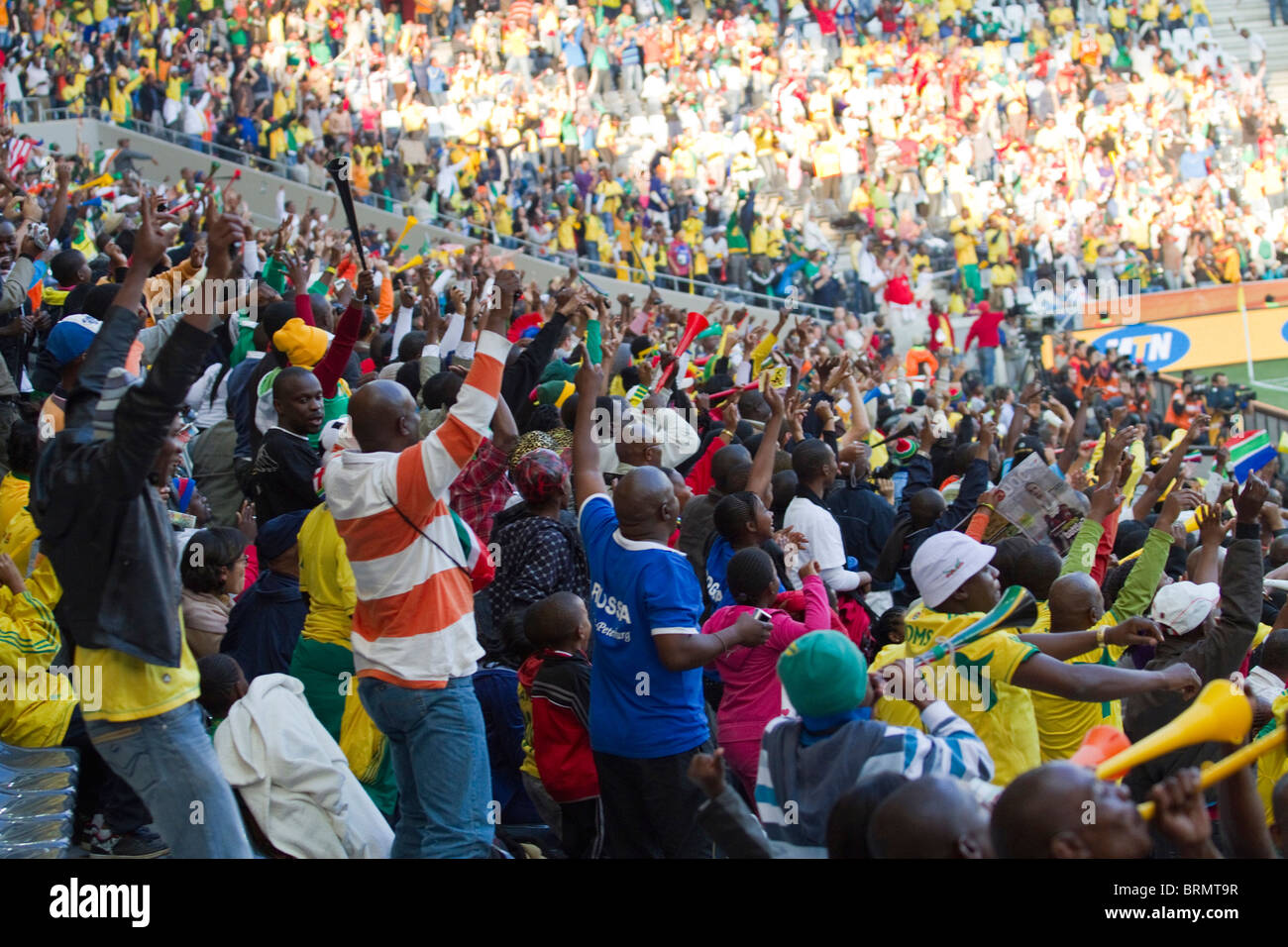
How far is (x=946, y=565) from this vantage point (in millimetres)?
4230

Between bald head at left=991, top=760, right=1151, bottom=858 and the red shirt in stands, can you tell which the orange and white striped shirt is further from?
the red shirt in stands

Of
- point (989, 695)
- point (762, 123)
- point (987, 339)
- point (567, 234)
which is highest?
point (762, 123)

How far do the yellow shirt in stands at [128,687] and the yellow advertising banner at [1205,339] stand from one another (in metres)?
20.1

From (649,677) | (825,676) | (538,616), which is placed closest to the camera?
(825,676)

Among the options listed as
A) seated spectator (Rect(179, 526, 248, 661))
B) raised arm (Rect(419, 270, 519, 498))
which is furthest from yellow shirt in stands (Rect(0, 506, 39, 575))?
raised arm (Rect(419, 270, 519, 498))

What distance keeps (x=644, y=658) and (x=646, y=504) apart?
1.50 feet

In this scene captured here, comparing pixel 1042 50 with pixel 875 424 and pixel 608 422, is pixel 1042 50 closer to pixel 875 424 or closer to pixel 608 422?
pixel 875 424

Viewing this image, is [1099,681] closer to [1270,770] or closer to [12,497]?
[1270,770]

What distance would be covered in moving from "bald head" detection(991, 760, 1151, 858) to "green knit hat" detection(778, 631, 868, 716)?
2.54 ft

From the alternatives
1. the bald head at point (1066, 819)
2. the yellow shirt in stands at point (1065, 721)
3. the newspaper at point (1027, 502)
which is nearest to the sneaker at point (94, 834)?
the yellow shirt in stands at point (1065, 721)

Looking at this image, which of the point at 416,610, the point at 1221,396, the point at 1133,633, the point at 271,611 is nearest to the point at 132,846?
the point at 271,611

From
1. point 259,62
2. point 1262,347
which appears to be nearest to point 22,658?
point 259,62

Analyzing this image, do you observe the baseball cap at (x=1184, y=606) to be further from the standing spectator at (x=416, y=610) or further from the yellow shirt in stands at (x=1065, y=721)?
the standing spectator at (x=416, y=610)

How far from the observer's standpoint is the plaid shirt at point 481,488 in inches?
226
